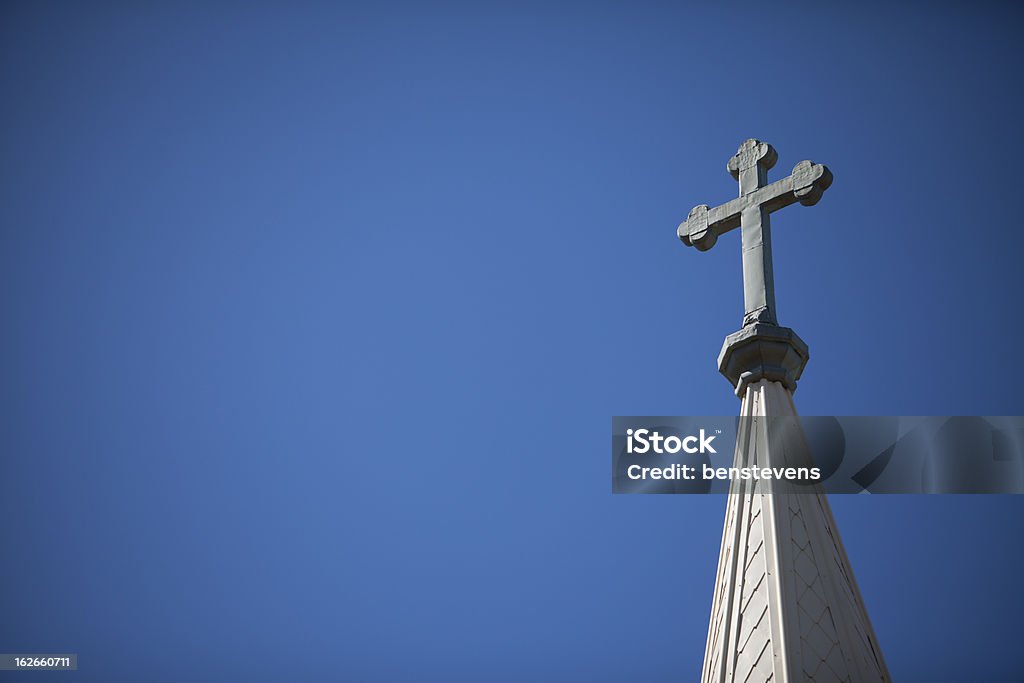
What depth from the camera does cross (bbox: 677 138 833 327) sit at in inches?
399

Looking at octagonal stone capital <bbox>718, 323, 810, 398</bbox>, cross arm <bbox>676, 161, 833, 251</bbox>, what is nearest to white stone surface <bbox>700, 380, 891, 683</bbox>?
octagonal stone capital <bbox>718, 323, 810, 398</bbox>

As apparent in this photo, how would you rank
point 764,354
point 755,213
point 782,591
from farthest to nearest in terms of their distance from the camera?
point 755,213
point 764,354
point 782,591

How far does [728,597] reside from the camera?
8141 mm

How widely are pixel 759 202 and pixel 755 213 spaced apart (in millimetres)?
134

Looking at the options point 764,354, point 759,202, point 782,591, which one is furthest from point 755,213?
point 782,591

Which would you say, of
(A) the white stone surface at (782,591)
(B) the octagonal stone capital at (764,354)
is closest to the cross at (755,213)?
(B) the octagonal stone capital at (764,354)

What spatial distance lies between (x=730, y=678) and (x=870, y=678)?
0.91 m

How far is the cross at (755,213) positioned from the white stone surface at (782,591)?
1.53 meters

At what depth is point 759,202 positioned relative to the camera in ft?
36.3

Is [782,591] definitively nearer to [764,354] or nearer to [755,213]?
[764,354]

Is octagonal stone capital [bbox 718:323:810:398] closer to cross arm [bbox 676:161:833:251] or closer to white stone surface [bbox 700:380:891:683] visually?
white stone surface [bbox 700:380:891:683]

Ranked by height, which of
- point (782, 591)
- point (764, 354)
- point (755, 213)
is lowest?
point (782, 591)

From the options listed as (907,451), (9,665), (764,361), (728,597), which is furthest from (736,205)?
(9,665)

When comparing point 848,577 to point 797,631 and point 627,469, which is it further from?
point 627,469
